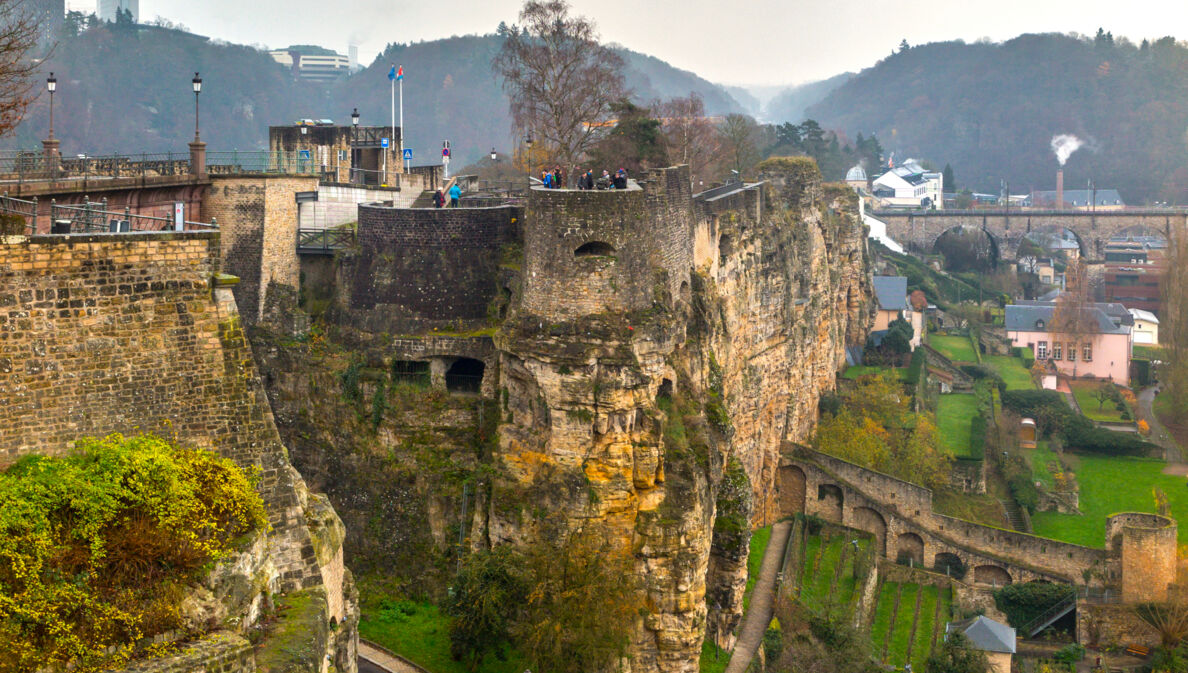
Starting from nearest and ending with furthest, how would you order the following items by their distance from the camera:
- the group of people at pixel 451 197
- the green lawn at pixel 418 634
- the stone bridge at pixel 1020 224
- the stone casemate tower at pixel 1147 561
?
1. the green lawn at pixel 418 634
2. the group of people at pixel 451 197
3. the stone casemate tower at pixel 1147 561
4. the stone bridge at pixel 1020 224

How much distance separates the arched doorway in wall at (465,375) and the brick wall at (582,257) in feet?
13.5

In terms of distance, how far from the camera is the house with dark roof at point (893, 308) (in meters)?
81.8

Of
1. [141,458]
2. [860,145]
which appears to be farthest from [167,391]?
[860,145]

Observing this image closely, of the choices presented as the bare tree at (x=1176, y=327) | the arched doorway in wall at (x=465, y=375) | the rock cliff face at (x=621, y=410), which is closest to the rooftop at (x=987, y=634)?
the rock cliff face at (x=621, y=410)

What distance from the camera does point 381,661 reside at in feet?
101

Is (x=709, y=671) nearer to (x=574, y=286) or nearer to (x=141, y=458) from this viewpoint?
(x=574, y=286)

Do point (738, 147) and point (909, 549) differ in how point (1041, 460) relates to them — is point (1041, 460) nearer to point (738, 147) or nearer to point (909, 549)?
point (909, 549)

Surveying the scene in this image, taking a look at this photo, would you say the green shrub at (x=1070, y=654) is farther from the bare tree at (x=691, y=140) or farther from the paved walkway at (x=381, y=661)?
the bare tree at (x=691, y=140)

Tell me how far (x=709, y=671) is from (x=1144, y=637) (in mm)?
19213

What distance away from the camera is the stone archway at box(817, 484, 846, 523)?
52.8 m

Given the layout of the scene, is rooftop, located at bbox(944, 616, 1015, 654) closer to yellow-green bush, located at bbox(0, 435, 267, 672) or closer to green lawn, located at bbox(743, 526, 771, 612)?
green lawn, located at bbox(743, 526, 771, 612)

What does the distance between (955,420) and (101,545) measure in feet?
192

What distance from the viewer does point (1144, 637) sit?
151 ft

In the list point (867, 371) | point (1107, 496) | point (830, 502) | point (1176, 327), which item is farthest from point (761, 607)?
point (1176, 327)
